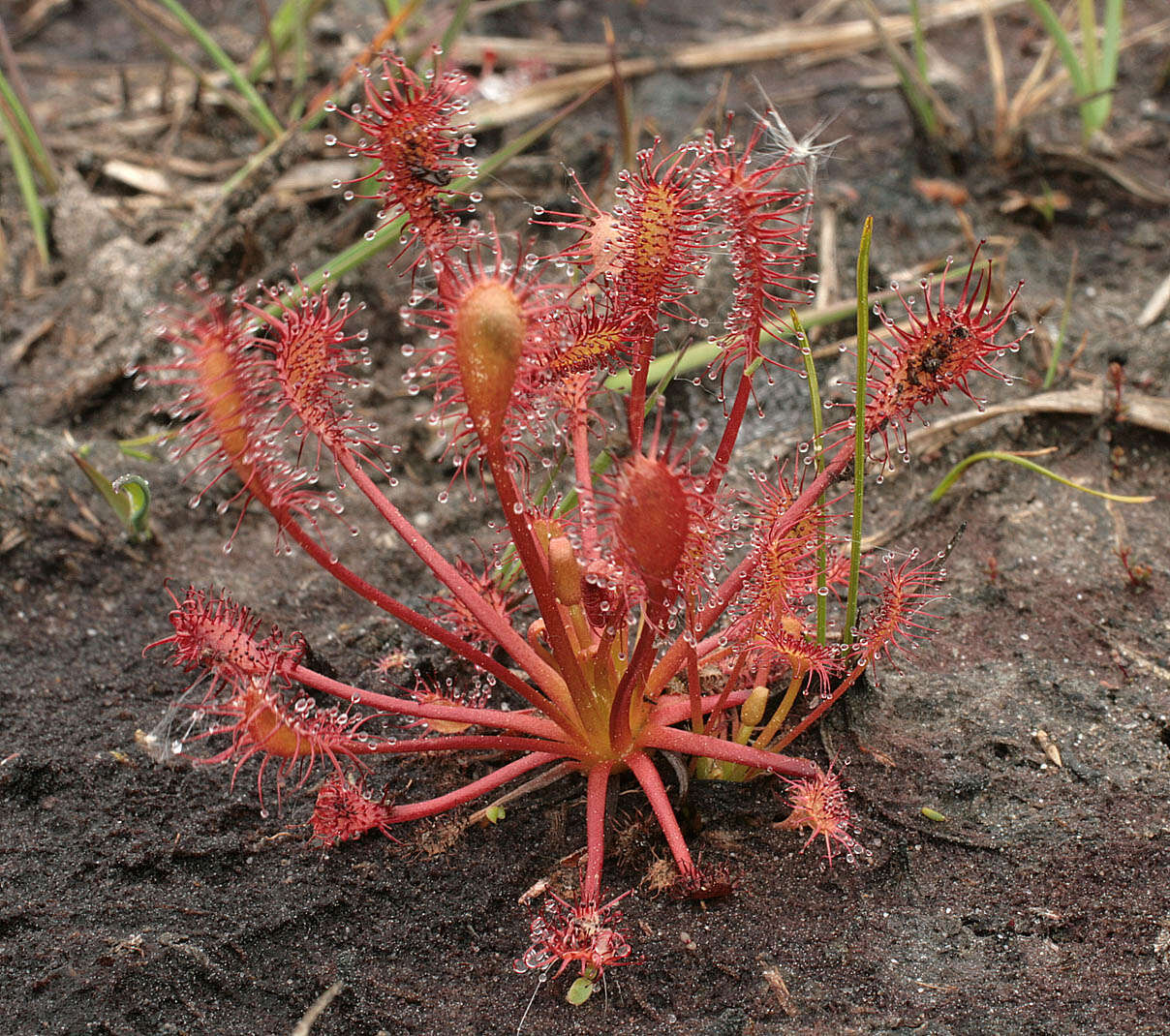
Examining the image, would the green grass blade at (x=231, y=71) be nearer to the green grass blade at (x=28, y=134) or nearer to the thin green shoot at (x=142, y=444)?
the green grass blade at (x=28, y=134)

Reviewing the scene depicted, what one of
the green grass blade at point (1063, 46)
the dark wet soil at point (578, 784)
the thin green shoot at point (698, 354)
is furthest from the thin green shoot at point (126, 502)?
the green grass blade at point (1063, 46)

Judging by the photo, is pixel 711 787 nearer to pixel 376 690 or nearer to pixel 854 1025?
pixel 854 1025

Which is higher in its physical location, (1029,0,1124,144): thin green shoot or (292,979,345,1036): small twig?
(1029,0,1124,144): thin green shoot

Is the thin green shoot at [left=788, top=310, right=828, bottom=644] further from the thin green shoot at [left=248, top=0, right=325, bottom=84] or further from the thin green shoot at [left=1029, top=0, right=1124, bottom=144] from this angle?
the thin green shoot at [left=248, top=0, right=325, bottom=84]

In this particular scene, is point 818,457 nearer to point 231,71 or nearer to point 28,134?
point 231,71

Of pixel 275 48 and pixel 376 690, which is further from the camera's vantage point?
pixel 275 48

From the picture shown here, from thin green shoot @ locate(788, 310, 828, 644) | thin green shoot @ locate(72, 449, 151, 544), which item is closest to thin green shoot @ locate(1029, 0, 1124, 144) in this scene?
thin green shoot @ locate(788, 310, 828, 644)

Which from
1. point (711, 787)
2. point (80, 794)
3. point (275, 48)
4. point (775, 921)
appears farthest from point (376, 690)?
point (275, 48)
